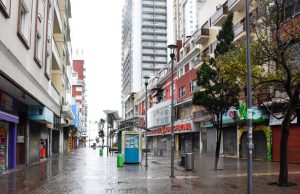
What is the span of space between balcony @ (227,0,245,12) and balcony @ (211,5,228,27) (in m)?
1.15

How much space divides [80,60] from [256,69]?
13417 cm

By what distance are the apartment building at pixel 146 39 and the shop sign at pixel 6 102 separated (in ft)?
398

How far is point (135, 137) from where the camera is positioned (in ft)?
96.0

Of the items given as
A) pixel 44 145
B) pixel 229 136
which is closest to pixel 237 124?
pixel 229 136

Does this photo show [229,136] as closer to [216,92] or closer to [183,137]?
[183,137]

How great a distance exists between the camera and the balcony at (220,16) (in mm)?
41312

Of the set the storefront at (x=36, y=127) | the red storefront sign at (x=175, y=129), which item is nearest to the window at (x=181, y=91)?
the red storefront sign at (x=175, y=129)

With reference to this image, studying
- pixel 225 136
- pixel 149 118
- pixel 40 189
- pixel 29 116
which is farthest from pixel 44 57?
pixel 149 118

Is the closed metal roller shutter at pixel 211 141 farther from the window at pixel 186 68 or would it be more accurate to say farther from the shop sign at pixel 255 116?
the window at pixel 186 68

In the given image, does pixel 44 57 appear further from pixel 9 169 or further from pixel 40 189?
pixel 40 189

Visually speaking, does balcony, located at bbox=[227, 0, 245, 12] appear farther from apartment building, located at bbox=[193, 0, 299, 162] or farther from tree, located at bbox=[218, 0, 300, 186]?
tree, located at bbox=[218, 0, 300, 186]

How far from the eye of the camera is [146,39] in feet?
504

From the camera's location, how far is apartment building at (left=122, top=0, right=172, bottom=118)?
5842 inches

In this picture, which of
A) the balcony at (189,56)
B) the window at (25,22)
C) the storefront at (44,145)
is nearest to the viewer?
the window at (25,22)
